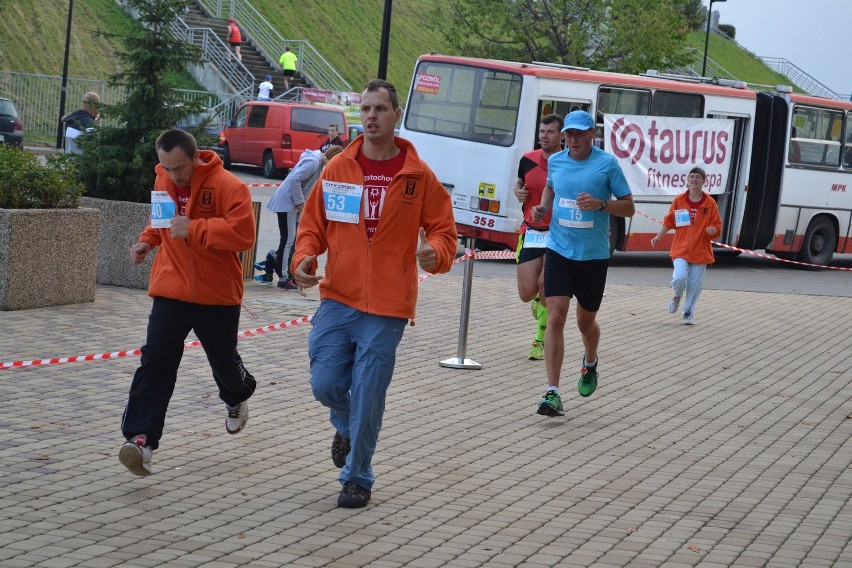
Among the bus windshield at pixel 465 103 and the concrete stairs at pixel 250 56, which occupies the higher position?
the concrete stairs at pixel 250 56

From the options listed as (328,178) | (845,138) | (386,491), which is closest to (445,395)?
(386,491)

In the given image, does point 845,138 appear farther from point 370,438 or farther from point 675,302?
point 370,438

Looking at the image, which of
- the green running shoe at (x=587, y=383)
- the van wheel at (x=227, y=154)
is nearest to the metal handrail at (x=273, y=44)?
the van wheel at (x=227, y=154)

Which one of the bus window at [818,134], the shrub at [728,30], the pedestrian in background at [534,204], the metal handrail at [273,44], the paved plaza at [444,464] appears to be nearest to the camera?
the paved plaza at [444,464]

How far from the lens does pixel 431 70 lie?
800 inches

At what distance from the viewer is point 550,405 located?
28.0 ft

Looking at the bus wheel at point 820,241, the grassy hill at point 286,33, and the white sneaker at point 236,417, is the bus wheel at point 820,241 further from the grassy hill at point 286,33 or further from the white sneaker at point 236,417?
the white sneaker at point 236,417

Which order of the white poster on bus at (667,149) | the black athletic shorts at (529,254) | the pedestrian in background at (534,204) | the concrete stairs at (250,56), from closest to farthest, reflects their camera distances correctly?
the pedestrian in background at (534,204), the black athletic shorts at (529,254), the white poster on bus at (667,149), the concrete stairs at (250,56)

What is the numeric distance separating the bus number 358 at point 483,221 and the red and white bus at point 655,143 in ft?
0.07

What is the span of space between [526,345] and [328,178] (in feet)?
19.6

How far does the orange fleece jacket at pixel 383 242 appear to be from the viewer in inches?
241

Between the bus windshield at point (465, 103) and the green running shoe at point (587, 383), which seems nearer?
the green running shoe at point (587, 383)

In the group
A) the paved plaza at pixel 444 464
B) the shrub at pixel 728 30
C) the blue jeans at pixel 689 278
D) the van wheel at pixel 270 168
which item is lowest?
the paved plaza at pixel 444 464

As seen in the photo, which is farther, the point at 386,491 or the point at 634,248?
the point at 634,248
